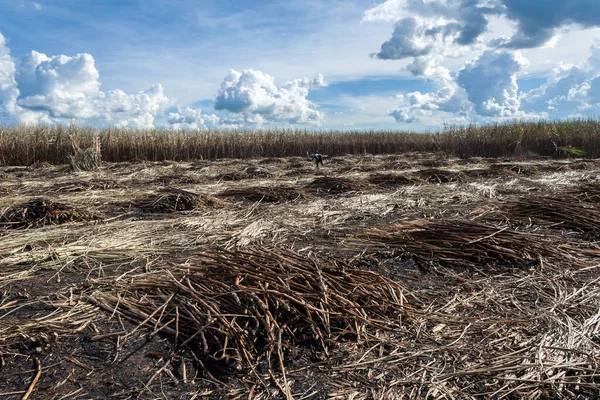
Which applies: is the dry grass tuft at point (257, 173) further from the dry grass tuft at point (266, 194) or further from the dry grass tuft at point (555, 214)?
the dry grass tuft at point (555, 214)

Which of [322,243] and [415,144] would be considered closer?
[322,243]

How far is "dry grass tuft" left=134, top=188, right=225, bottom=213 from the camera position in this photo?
17.6 ft

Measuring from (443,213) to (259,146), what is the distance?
57.6 ft

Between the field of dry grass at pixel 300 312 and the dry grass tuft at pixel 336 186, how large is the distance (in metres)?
2.98

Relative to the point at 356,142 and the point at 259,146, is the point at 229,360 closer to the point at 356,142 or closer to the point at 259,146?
the point at 259,146

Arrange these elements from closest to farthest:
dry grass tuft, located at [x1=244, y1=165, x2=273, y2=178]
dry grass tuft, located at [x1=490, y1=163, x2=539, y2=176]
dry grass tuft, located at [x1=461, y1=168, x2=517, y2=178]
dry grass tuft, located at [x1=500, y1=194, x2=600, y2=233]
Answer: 1. dry grass tuft, located at [x1=500, y1=194, x2=600, y2=233]
2. dry grass tuft, located at [x1=461, y1=168, x2=517, y2=178]
3. dry grass tuft, located at [x1=244, y1=165, x2=273, y2=178]
4. dry grass tuft, located at [x1=490, y1=163, x2=539, y2=176]

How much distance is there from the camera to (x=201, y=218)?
4578mm

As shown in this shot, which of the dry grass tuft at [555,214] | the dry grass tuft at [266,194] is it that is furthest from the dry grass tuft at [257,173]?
the dry grass tuft at [555,214]

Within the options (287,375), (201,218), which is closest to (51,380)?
(287,375)

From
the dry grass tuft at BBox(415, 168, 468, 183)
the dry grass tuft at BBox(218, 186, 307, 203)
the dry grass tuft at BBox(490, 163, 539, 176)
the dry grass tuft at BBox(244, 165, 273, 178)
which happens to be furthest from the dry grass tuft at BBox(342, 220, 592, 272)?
the dry grass tuft at BBox(490, 163, 539, 176)

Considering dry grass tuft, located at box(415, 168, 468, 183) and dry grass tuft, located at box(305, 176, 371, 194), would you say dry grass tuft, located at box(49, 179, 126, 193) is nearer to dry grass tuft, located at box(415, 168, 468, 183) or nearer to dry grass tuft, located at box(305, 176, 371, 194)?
dry grass tuft, located at box(305, 176, 371, 194)

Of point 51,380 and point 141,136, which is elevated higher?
point 141,136

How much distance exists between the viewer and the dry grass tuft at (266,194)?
6176 millimetres

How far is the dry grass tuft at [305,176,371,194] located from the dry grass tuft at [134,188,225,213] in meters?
1.94
